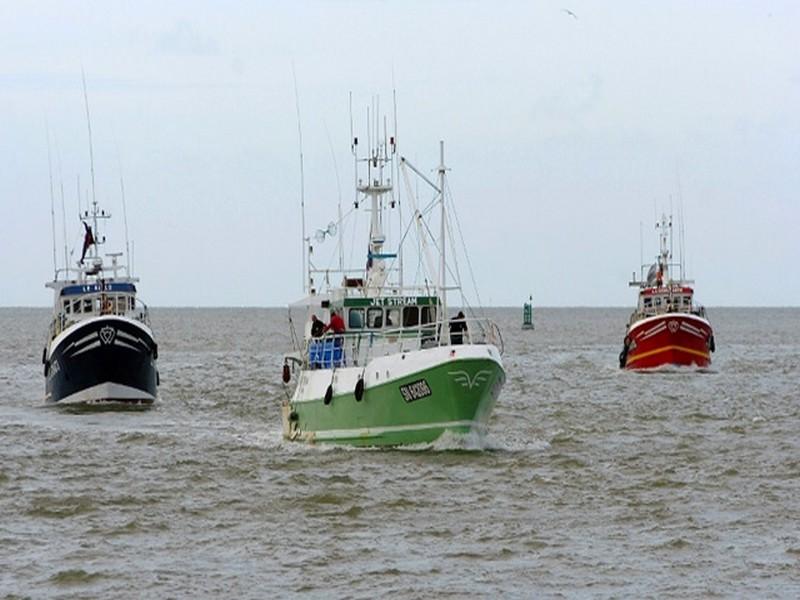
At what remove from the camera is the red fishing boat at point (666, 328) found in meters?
64.0

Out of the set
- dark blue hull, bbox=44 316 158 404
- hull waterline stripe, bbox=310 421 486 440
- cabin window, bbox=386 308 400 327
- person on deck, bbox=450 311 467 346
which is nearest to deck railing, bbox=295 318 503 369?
person on deck, bbox=450 311 467 346

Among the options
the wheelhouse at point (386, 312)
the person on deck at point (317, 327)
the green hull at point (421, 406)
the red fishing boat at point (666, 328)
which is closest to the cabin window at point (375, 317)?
the wheelhouse at point (386, 312)

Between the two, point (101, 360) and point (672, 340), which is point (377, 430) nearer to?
point (101, 360)

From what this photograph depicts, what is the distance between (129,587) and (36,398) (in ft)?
116

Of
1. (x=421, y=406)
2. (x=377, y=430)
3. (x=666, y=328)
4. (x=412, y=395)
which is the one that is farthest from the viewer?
(x=666, y=328)

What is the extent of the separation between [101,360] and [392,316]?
Answer: 1458 centimetres

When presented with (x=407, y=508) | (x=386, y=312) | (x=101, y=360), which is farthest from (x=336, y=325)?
(x=101, y=360)

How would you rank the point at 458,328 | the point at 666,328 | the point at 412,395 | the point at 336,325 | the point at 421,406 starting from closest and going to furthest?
the point at 412,395 < the point at 421,406 < the point at 458,328 < the point at 336,325 < the point at 666,328

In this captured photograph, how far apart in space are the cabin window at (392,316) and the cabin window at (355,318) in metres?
0.55

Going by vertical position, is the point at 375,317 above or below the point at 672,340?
above

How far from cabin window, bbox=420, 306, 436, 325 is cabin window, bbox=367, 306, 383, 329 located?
2.87 feet

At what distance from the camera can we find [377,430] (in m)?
31.6

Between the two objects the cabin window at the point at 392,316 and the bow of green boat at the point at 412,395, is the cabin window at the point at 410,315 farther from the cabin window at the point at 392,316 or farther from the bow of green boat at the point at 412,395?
the bow of green boat at the point at 412,395

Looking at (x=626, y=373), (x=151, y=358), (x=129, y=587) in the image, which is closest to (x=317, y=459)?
(x=129, y=587)
